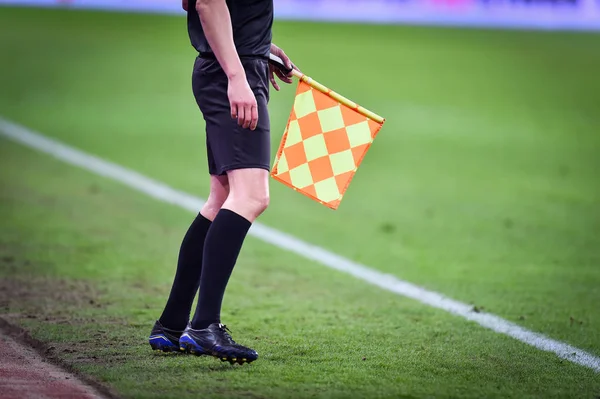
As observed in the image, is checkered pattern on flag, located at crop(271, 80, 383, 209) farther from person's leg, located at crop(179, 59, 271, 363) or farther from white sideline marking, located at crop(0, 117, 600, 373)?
white sideline marking, located at crop(0, 117, 600, 373)

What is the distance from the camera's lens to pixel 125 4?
2511 cm

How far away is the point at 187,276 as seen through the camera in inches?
203

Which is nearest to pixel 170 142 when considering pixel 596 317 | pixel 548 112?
pixel 548 112

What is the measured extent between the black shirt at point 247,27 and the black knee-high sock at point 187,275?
81cm

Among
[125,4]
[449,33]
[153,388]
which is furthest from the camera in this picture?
[125,4]

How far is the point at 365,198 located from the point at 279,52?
504 centimetres

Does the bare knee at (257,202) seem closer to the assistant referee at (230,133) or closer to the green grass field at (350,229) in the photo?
the assistant referee at (230,133)

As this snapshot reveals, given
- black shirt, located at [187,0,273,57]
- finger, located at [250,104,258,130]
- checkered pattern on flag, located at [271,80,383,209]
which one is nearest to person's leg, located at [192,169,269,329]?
finger, located at [250,104,258,130]

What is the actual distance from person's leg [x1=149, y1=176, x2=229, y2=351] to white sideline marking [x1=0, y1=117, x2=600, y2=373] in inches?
68.1

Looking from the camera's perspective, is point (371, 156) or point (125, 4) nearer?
point (371, 156)

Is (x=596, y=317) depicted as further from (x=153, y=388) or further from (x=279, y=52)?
(x=153, y=388)

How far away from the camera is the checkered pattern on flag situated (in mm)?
5141

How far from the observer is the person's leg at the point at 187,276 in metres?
5.12

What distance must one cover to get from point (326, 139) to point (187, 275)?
0.91 m
